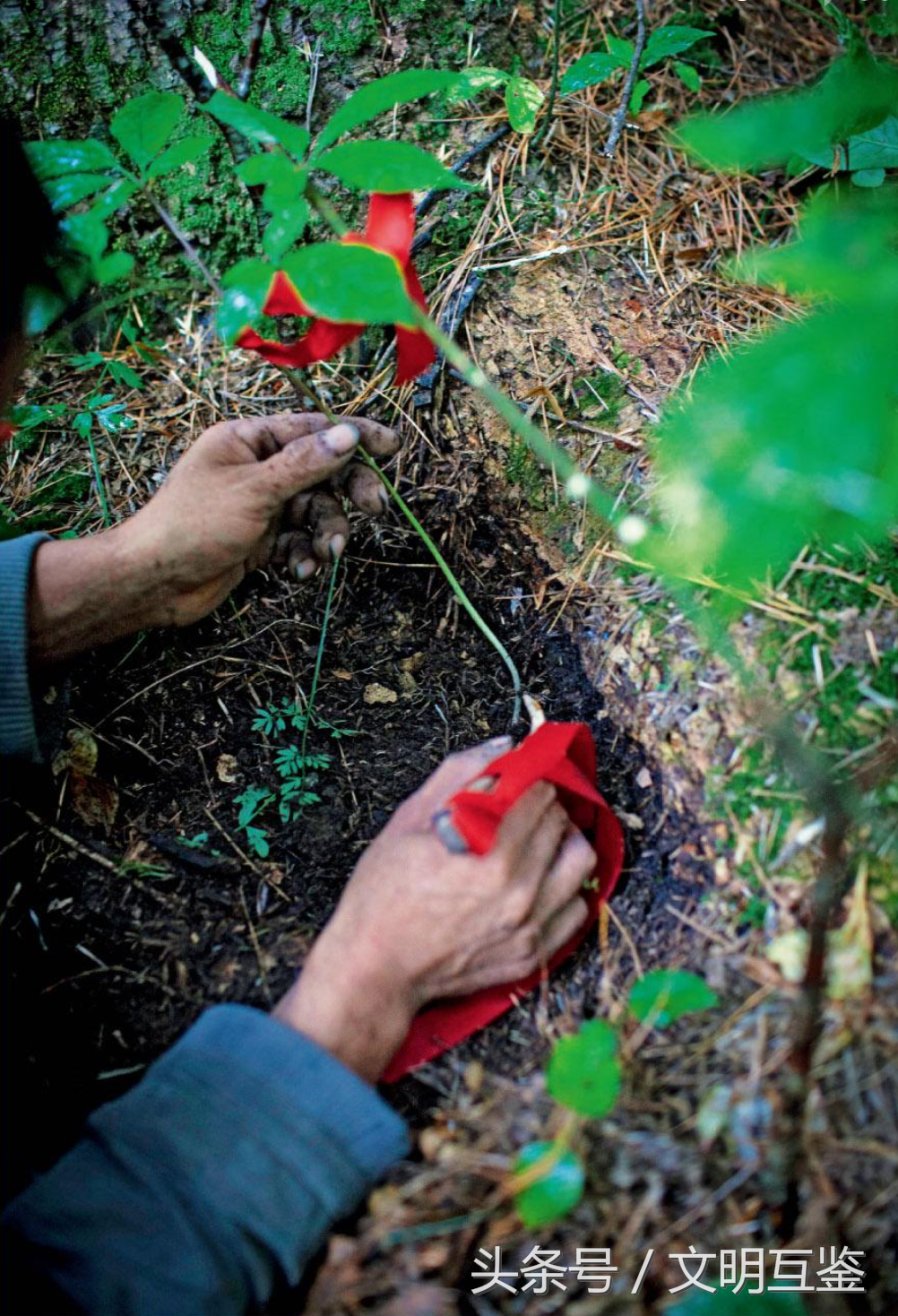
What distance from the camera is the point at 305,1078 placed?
129 cm

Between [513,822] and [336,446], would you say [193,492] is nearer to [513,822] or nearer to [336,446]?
[336,446]

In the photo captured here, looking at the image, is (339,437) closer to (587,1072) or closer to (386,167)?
(386,167)

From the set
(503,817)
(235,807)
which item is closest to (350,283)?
(503,817)

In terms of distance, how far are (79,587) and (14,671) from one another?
19cm

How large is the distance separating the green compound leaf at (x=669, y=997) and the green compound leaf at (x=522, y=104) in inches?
67.6

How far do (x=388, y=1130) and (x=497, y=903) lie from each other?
0.36 metres

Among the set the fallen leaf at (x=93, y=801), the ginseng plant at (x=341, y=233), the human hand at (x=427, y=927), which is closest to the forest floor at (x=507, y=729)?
the fallen leaf at (x=93, y=801)

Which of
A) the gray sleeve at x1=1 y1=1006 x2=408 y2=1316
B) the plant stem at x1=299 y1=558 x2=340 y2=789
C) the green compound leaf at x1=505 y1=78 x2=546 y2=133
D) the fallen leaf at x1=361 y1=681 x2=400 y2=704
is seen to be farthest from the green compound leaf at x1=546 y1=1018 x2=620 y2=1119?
the green compound leaf at x1=505 y1=78 x2=546 y2=133

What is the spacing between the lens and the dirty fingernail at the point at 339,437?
1.70m

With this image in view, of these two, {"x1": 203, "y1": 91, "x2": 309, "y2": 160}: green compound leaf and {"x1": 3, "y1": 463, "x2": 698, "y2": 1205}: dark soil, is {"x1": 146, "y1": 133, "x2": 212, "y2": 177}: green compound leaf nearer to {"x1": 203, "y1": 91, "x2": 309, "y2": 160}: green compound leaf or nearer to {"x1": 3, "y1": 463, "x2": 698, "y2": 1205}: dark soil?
{"x1": 203, "y1": 91, "x2": 309, "y2": 160}: green compound leaf

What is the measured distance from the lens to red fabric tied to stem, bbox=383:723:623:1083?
1.44m

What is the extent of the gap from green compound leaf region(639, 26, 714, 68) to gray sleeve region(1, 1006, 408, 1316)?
2107 mm

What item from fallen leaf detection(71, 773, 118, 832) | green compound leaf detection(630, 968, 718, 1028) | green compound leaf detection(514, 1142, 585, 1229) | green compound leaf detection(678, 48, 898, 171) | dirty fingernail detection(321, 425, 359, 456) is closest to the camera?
green compound leaf detection(678, 48, 898, 171)

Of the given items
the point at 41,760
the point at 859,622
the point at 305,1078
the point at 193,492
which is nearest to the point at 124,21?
the point at 193,492
